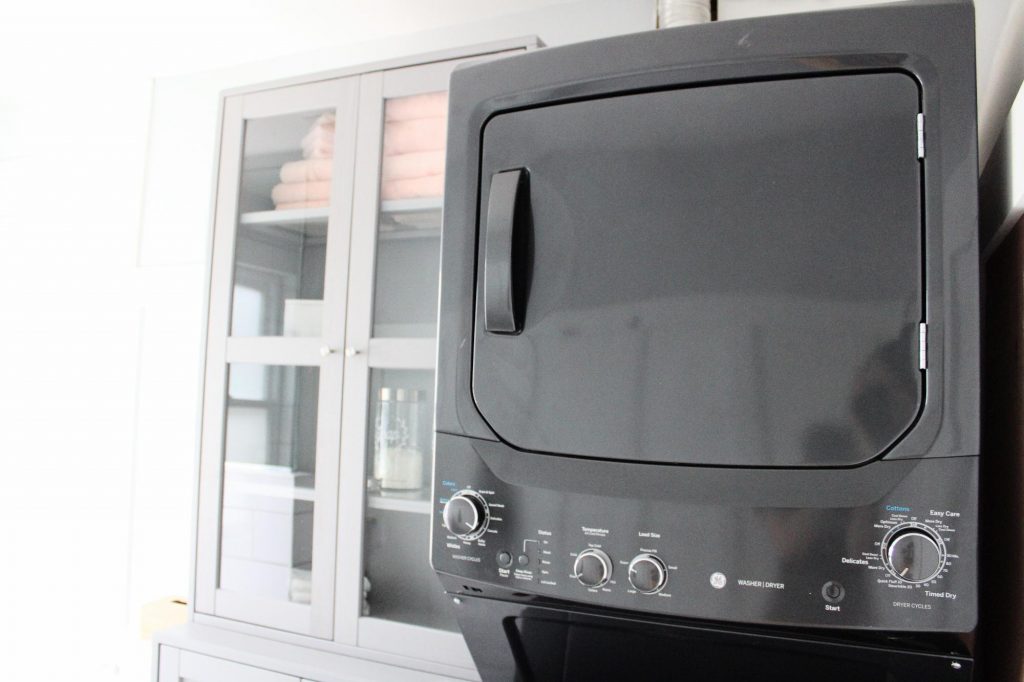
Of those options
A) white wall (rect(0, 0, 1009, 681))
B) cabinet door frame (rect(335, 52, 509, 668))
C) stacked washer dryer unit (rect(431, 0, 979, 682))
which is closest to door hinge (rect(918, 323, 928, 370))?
stacked washer dryer unit (rect(431, 0, 979, 682))

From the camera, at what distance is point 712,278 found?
2.36 feet

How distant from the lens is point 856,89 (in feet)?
2.33

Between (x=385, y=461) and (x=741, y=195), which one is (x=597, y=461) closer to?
(x=741, y=195)

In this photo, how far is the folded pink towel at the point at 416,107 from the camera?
1.60m

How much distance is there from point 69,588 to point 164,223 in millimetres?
1298

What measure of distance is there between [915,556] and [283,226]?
58.4 inches

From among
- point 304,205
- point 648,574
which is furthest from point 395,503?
point 648,574

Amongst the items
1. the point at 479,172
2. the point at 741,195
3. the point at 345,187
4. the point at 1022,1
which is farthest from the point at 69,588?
the point at 1022,1

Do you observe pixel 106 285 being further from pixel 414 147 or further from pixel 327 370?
pixel 414 147

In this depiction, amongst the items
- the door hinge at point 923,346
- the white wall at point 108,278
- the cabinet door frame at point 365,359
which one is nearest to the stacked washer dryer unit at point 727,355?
the door hinge at point 923,346

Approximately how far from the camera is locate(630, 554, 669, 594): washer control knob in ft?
2.32

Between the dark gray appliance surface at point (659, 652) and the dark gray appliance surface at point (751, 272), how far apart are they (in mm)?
177

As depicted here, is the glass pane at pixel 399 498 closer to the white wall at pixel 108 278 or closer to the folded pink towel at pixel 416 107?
the folded pink towel at pixel 416 107

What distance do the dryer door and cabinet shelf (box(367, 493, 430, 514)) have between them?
33.2 inches
